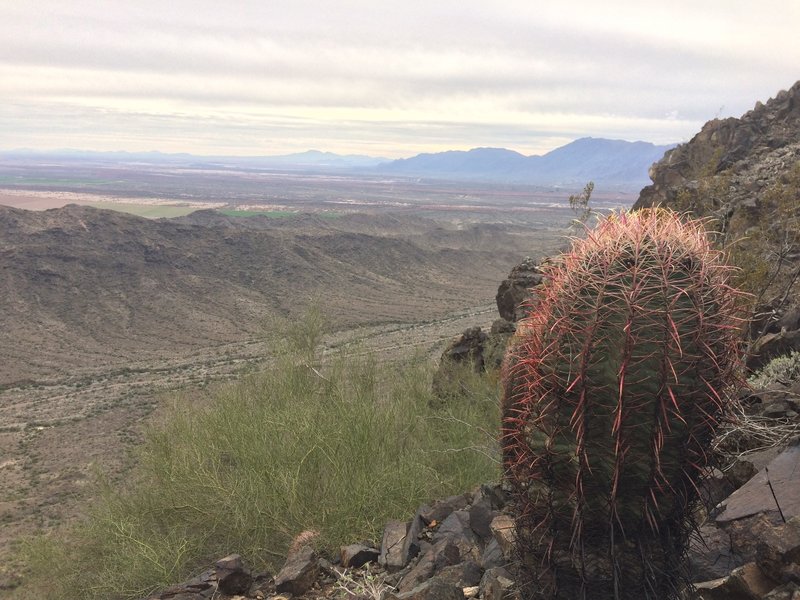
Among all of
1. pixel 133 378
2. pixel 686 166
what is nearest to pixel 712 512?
pixel 686 166

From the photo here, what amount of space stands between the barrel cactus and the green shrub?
8.48ft

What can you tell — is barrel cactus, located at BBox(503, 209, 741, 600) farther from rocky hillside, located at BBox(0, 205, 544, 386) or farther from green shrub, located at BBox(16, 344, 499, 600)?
rocky hillside, located at BBox(0, 205, 544, 386)

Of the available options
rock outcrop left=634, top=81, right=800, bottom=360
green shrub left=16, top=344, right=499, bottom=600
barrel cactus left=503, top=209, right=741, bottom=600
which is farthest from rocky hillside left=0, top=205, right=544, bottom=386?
barrel cactus left=503, top=209, right=741, bottom=600

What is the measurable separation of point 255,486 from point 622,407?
19.1ft

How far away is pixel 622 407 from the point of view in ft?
11.3

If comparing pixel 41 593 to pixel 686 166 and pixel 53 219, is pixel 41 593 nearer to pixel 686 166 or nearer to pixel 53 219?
pixel 686 166

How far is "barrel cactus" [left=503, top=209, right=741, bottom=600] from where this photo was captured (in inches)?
137

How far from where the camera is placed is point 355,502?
7602 mm

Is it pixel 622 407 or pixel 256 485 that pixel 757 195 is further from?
pixel 622 407

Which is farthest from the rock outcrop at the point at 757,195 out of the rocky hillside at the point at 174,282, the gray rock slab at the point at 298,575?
the rocky hillside at the point at 174,282

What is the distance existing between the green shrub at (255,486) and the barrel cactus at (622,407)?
258 centimetres

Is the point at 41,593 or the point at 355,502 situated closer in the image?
the point at 355,502

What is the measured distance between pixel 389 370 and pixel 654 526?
40.2ft

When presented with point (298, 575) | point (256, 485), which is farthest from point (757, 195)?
point (298, 575)
